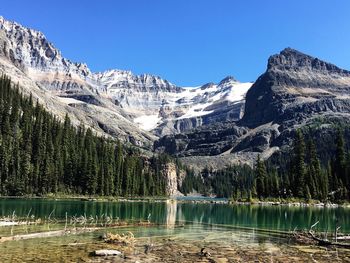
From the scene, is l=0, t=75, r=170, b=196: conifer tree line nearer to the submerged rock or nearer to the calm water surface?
the calm water surface

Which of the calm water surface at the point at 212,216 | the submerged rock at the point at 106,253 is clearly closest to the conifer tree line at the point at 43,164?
the calm water surface at the point at 212,216

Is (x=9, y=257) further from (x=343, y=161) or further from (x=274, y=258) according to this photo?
(x=343, y=161)

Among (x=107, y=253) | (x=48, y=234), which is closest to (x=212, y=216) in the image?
(x=48, y=234)

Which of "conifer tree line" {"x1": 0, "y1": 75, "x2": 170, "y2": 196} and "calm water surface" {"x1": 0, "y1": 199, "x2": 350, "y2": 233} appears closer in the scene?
"calm water surface" {"x1": 0, "y1": 199, "x2": 350, "y2": 233}

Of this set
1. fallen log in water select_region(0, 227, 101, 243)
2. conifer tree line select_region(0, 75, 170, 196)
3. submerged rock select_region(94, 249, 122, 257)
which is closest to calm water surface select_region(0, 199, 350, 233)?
fallen log in water select_region(0, 227, 101, 243)

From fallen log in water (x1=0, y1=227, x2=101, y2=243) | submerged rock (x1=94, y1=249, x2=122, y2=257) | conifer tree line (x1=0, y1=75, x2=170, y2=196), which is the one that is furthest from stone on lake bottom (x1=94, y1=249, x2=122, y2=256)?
conifer tree line (x1=0, y1=75, x2=170, y2=196)

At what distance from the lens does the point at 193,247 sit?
43281 millimetres

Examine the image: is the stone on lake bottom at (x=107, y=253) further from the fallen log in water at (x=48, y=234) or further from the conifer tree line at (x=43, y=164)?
the conifer tree line at (x=43, y=164)

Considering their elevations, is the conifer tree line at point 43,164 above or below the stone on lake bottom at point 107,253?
above

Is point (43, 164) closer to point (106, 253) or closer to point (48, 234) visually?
point (48, 234)

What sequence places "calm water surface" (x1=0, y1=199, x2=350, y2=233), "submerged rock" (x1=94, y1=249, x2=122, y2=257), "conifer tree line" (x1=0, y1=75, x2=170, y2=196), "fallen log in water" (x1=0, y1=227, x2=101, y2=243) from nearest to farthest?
"submerged rock" (x1=94, y1=249, x2=122, y2=257) < "fallen log in water" (x1=0, y1=227, x2=101, y2=243) < "calm water surface" (x1=0, y1=199, x2=350, y2=233) < "conifer tree line" (x1=0, y1=75, x2=170, y2=196)

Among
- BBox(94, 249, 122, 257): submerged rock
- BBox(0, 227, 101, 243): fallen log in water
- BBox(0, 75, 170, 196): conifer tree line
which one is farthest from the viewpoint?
BBox(0, 75, 170, 196): conifer tree line

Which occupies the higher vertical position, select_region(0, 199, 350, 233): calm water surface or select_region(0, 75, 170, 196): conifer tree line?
select_region(0, 75, 170, 196): conifer tree line

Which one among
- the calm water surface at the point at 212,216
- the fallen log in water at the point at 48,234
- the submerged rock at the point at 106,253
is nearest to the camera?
the submerged rock at the point at 106,253
